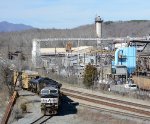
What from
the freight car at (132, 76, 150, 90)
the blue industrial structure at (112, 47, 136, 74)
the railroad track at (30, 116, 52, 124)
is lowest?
the railroad track at (30, 116, 52, 124)

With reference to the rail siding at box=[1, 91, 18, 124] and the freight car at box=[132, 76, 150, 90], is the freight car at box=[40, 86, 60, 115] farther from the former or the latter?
the freight car at box=[132, 76, 150, 90]

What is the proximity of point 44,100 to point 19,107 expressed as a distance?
4330 millimetres

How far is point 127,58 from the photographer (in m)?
57.0

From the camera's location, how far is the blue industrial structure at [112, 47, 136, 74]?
56.5 m

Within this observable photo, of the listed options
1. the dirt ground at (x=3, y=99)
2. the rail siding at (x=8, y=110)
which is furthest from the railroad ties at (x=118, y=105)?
the dirt ground at (x=3, y=99)

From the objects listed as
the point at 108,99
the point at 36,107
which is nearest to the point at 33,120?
the point at 36,107

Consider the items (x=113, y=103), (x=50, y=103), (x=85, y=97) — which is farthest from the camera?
(x=85, y=97)

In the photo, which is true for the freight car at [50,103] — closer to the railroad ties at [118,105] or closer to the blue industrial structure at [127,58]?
the railroad ties at [118,105]

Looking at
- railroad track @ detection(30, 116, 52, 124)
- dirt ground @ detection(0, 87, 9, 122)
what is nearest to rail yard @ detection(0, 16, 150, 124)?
railroad track @ detection(30, 116, 52, 124)

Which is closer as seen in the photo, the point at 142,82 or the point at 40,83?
the point at 40,83

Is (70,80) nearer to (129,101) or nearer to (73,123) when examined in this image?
(129,101)

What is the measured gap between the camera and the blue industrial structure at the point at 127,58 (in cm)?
5647

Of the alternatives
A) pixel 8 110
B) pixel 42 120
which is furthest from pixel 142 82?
pixel 42 120

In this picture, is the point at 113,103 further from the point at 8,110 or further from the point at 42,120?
the point at 8,110
